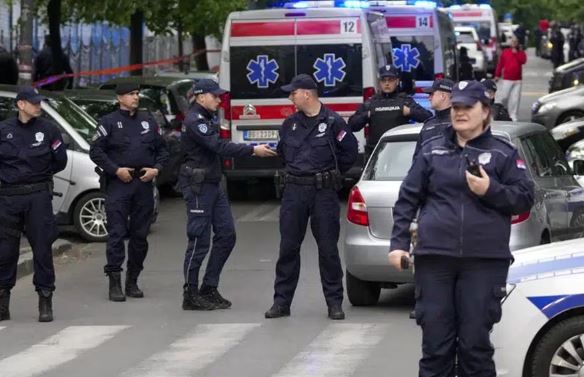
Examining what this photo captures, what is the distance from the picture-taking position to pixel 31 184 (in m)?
11.9

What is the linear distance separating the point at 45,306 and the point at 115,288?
116 cm

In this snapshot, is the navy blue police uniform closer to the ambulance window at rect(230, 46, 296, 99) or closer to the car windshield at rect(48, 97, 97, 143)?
the car windshield at rect(48, 97, 97, 143)

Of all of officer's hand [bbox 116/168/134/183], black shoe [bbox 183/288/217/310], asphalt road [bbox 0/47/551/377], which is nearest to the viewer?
asphalt road [bbox 0/47/551/377]

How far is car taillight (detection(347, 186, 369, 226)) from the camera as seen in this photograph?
1173 cm

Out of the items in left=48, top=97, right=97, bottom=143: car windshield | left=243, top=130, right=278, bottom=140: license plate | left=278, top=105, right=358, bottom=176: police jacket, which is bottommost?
left=243, top=130, right=278, bottom=140: license plate

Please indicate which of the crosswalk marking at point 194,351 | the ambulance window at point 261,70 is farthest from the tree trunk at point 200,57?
the crosswalk marking at point 194,351

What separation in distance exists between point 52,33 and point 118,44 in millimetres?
19854

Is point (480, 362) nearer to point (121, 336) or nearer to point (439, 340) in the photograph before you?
point (439, 340)

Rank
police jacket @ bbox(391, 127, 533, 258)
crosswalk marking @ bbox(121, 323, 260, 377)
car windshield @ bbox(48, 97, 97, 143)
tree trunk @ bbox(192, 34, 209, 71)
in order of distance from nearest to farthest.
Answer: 1. police jacket @ bbox(391, 127, 533, 258)
2. crosswalk marking @ bbox(121, 323, 260, 377)
3. car windshield @ bbox(48, 97, 97, 143)
4. tree trunk @ bbox(192, 34, 209, 71)

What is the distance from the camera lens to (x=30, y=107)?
11.9 meters

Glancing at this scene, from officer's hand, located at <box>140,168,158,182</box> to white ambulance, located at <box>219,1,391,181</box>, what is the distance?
691 centimetres

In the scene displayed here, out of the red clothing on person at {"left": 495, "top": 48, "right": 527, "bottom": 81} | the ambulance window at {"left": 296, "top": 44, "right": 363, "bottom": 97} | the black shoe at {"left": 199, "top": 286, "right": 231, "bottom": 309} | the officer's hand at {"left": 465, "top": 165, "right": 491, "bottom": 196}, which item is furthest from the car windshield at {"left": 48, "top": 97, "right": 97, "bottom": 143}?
the red clothing on person at {"left": 495, "top": 48, "right": 527, "bottom": 81}

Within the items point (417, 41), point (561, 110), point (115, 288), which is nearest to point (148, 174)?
point (115, 288)

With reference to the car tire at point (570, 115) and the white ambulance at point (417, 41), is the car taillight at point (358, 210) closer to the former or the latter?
the white ambulance at point (417, 41)
